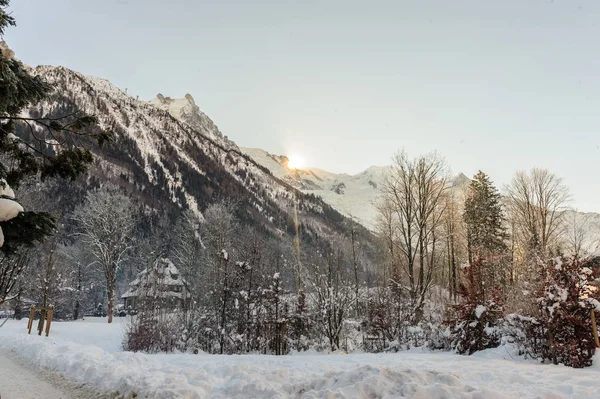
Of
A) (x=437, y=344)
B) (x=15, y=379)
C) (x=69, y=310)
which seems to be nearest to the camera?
(x=15, y=379)

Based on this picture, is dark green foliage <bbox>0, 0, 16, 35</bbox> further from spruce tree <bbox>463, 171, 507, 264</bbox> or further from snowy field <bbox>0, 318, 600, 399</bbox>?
spruce tree <bbox>463, 171, 507, 264</bbox>

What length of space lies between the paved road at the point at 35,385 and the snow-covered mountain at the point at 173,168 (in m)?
66.7

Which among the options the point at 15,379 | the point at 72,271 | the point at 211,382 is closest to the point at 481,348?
the point at 211,382

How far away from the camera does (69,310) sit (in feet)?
136

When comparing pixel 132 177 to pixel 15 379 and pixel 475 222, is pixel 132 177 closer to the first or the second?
pixel 475 222

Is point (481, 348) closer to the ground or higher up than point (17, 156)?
closer to the ground

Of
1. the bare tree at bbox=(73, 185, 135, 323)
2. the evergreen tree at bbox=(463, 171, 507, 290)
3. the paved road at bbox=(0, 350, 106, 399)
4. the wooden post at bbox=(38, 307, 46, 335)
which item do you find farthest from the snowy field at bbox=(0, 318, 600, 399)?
the evergreen tree at bbox=(463, 171, 507, 290)

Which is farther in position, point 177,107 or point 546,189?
point 177,107

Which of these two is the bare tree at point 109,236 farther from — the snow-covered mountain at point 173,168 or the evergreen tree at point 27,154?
the snow-covered mountain at point 173,168

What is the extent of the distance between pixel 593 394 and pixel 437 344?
8479 millimetres

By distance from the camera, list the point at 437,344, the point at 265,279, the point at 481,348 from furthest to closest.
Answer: the point at 265,279
the point at 437,344
the point at 481,348

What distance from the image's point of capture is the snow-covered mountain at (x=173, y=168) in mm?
88125

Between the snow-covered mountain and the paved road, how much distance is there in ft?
219

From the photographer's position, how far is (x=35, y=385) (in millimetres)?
8430
